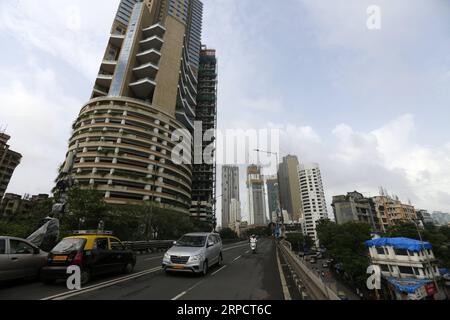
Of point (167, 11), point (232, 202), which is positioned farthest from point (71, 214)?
point (232, 202)

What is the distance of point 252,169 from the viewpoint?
82.2 metres

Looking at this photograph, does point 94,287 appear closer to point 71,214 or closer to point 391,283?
point 71,214

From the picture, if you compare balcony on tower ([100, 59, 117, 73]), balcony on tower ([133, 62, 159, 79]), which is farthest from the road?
balcony on tower ([100, 59, 117, 73])

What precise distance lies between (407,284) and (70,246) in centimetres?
3324

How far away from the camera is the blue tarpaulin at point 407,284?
22109 mm

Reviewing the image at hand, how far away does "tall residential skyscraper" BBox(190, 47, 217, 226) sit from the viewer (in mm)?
94256

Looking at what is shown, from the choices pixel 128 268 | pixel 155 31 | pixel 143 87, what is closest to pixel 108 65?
pixel 143 87

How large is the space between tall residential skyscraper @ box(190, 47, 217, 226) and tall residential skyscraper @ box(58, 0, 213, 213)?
25227 millimetres

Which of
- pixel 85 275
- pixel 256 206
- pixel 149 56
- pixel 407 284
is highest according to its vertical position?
pixel 149 56

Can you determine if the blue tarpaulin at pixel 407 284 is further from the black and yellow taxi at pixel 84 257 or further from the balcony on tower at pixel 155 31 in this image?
the balcony on tower at pixel 155 31

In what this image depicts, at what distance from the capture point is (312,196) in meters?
108

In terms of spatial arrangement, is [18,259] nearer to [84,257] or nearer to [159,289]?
[84,257]

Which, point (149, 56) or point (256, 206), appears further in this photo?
point (256, 206)
